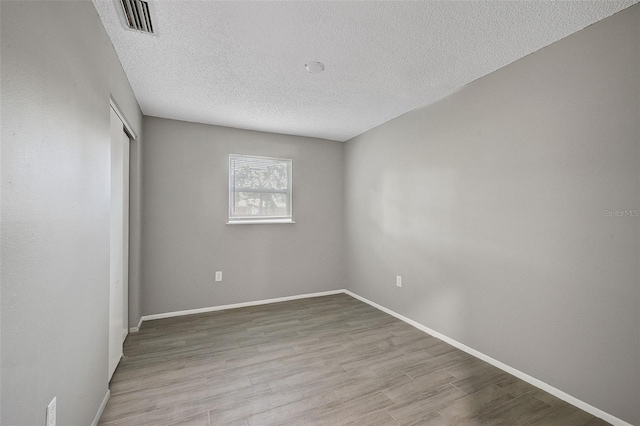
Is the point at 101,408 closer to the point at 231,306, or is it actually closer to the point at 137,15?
the point at 231,306

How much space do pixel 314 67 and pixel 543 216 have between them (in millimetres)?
2100

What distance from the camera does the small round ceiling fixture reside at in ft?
7.36

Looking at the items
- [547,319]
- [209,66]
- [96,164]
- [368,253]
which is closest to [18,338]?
[96,164]

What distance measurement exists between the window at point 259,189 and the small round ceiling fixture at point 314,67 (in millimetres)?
1908

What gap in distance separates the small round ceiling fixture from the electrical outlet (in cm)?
248

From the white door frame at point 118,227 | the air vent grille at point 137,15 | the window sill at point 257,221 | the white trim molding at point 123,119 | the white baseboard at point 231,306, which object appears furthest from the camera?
the window sill at point 257,221

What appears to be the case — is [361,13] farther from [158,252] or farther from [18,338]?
[158,252]

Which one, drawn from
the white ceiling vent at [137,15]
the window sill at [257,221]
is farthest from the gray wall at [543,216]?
the white ceiling vent at [137,15]

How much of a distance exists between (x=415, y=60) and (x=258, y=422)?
278 cm

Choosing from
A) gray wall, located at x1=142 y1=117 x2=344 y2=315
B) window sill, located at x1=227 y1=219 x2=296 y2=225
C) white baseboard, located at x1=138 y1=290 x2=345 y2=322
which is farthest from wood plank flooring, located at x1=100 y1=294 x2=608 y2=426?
window sill, located at x1=227 y1=219 x2=296 y2=225

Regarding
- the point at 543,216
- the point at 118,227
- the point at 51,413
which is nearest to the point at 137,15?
the point at 118,227

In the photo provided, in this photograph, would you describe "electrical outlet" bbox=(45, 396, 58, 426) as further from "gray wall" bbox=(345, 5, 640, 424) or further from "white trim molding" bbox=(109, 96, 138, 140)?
"gray wall" bbox=(345, 5, 640, 424)

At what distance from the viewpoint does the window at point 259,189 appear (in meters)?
3.91

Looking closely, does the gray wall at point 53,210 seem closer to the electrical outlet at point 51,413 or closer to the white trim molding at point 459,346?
the electrical outlet at point 51,413
